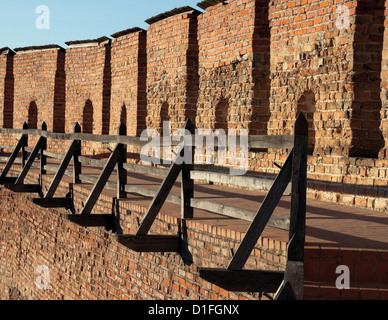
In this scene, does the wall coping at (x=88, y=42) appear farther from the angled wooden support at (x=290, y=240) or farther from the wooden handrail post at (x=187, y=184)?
the angled wooden support at (x=290, y=240)

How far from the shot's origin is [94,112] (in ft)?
46.2

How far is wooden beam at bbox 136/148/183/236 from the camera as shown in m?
5.85

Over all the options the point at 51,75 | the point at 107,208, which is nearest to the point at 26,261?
the point at 107,208

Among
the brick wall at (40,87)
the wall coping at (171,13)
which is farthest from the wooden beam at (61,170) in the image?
the brick wall at (40,87)

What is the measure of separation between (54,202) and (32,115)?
8.60 m

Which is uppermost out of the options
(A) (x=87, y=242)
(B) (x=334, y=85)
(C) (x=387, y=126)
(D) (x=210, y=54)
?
(D) (x=210, y=54)

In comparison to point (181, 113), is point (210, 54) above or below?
above

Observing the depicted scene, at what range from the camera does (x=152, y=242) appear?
5.92 metres

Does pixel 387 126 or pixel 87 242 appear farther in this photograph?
pixel 87 242

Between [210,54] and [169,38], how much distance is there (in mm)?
1355

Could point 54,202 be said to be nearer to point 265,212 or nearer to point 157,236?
point 157,236

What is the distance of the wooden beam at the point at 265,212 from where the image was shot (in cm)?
435

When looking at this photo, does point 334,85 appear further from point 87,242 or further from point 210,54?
point 87,242
